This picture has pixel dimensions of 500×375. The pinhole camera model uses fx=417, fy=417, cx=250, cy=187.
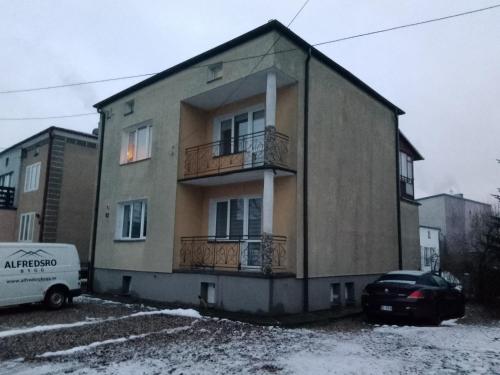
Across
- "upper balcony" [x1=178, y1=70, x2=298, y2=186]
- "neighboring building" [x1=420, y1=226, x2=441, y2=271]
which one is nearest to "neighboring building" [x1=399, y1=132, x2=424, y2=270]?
"upper balcony" [x1=178, y1=70, x2=298, y2=186]

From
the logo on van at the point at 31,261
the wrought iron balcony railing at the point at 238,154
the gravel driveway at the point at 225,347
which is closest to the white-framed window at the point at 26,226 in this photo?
the logo on van at the point at 31,261

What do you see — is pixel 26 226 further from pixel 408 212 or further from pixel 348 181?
pixel 408 212

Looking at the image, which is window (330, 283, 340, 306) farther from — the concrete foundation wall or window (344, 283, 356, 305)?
window (344, 283, 356, 305)

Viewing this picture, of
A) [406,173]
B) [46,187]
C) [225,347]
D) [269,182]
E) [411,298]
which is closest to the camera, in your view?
[225,347]

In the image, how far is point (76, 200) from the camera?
75.8 ft

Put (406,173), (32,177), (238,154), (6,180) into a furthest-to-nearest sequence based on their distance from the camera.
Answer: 1. (6,180)
2. (32,177)
3. (406,173)
4. (238,154)

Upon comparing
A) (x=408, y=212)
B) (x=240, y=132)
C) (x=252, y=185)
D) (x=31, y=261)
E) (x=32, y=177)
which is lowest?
(x=31, y=261)

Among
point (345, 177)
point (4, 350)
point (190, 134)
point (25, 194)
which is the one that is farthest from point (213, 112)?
point (25, 194)

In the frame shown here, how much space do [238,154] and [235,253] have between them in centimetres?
318

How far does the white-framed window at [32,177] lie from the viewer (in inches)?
930

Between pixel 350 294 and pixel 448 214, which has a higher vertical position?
pixel 448 214

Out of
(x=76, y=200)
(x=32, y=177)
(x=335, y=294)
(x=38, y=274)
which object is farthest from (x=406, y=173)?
(x=32, y=177)

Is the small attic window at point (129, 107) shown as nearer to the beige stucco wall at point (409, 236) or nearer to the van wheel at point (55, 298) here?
the van wheel at point (55, 298)

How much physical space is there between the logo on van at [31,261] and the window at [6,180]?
16.9 m
